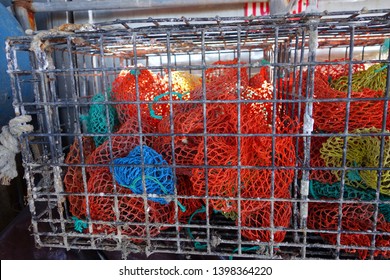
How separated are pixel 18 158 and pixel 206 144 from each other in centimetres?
132

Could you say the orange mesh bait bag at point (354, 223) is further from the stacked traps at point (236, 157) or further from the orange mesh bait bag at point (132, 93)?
the orange mesh bait bag at point (132, 93)

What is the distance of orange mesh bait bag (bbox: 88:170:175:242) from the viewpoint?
1.30 metres

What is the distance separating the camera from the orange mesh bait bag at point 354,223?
1.23m

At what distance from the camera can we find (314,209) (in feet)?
4.40

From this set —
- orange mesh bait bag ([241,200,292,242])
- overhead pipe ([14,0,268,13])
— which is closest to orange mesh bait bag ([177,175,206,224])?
orange mesh bait bag ([241,200,292,242])

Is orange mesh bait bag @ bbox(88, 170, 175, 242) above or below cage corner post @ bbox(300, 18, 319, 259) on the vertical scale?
below

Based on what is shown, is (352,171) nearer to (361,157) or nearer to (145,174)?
(361,157)

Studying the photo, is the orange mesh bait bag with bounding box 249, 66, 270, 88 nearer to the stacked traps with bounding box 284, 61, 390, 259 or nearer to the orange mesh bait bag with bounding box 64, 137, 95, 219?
the stacked traps with bounding box 284, 61, 390, 259

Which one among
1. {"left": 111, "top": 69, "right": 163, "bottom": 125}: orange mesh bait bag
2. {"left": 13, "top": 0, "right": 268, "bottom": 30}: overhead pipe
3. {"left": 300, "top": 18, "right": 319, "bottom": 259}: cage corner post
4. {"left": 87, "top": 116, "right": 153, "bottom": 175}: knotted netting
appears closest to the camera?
{"left": 300, "top": 18, "right": 319, "bottom": 259}: cage corner post

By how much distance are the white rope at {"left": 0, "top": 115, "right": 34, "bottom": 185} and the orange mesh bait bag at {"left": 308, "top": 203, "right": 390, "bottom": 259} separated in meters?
1.24

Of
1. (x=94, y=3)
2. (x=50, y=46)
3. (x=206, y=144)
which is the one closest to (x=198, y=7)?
(x=94, y=3)

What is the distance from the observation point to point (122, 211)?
133cm

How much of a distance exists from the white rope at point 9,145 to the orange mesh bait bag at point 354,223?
1.24 metres

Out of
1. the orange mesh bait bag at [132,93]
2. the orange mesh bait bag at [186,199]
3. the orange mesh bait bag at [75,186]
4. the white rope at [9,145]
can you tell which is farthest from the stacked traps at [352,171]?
the white rope at [9,145]
